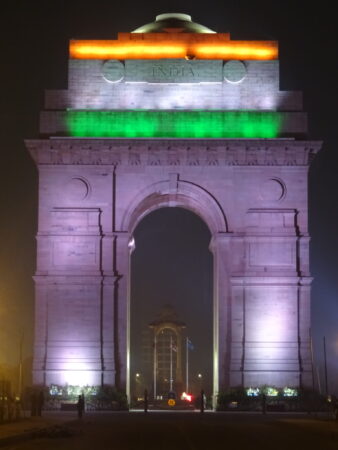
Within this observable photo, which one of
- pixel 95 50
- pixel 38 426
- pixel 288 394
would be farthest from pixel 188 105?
pixel 38 426

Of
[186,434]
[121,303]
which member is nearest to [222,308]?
[121,303]

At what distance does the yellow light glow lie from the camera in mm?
63156

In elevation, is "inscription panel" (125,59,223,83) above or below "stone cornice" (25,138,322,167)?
above

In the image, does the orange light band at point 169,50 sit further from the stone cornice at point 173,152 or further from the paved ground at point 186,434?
the paved ground at point 186,434

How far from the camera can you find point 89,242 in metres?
60.8

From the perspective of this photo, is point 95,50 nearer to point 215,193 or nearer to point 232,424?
point 215,193

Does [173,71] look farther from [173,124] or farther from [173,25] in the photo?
[173,25]

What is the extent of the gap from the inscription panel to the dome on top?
2.22 metres

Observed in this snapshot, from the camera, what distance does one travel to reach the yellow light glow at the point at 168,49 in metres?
63.2

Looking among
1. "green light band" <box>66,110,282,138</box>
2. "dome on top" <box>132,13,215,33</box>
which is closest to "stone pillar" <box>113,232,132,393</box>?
"green light band" <box>66,110,282,138</box>

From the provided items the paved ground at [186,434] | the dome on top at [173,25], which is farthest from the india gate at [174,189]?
the paved ground at [186,434]

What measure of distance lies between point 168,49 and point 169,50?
0.26ft

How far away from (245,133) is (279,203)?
14.0 feet

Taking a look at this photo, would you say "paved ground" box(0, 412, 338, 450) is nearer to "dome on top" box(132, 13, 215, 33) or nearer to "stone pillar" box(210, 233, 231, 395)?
"stone pillar" box(210, 233, 231, 395)
